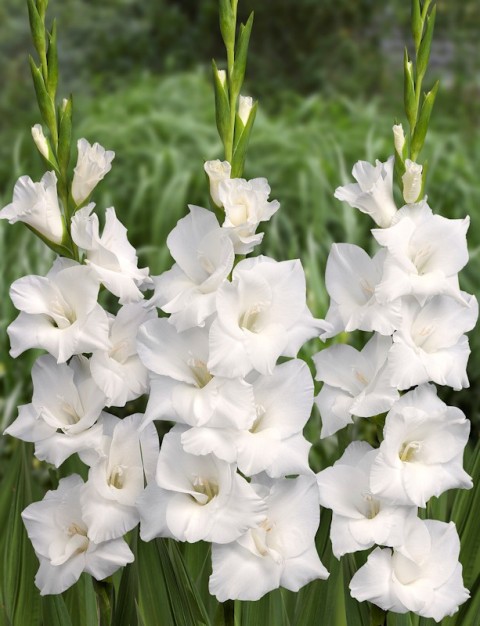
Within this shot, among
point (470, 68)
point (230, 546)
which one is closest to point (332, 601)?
point (230, 546)

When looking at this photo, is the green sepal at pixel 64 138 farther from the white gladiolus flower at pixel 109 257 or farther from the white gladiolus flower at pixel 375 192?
the white gladiolus flower at pixel 375 192

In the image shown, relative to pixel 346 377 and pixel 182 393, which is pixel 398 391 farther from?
pixel 182 393

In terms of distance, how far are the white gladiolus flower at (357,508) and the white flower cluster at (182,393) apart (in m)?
0.04

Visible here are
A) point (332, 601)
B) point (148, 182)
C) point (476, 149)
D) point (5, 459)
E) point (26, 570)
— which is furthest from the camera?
point (476, 149)

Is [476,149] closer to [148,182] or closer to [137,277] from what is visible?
[148,182]

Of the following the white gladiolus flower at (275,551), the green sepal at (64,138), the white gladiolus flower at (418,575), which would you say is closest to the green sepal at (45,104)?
the green sepal at (64,138)

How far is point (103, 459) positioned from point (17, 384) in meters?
2.13

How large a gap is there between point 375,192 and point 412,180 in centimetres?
6

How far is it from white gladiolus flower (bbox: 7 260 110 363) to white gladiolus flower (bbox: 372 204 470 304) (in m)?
0.39

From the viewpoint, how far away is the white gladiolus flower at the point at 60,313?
140 cm

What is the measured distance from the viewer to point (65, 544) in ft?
4.90

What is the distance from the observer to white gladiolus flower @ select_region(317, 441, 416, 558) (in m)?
1.40

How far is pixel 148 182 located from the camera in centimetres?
492

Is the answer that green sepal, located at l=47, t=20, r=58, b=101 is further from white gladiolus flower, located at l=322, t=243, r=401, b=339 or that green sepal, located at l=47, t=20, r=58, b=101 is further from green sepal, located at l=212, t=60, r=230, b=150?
white gladiolus flower, located at l=322, t=243, r=401, b=339
